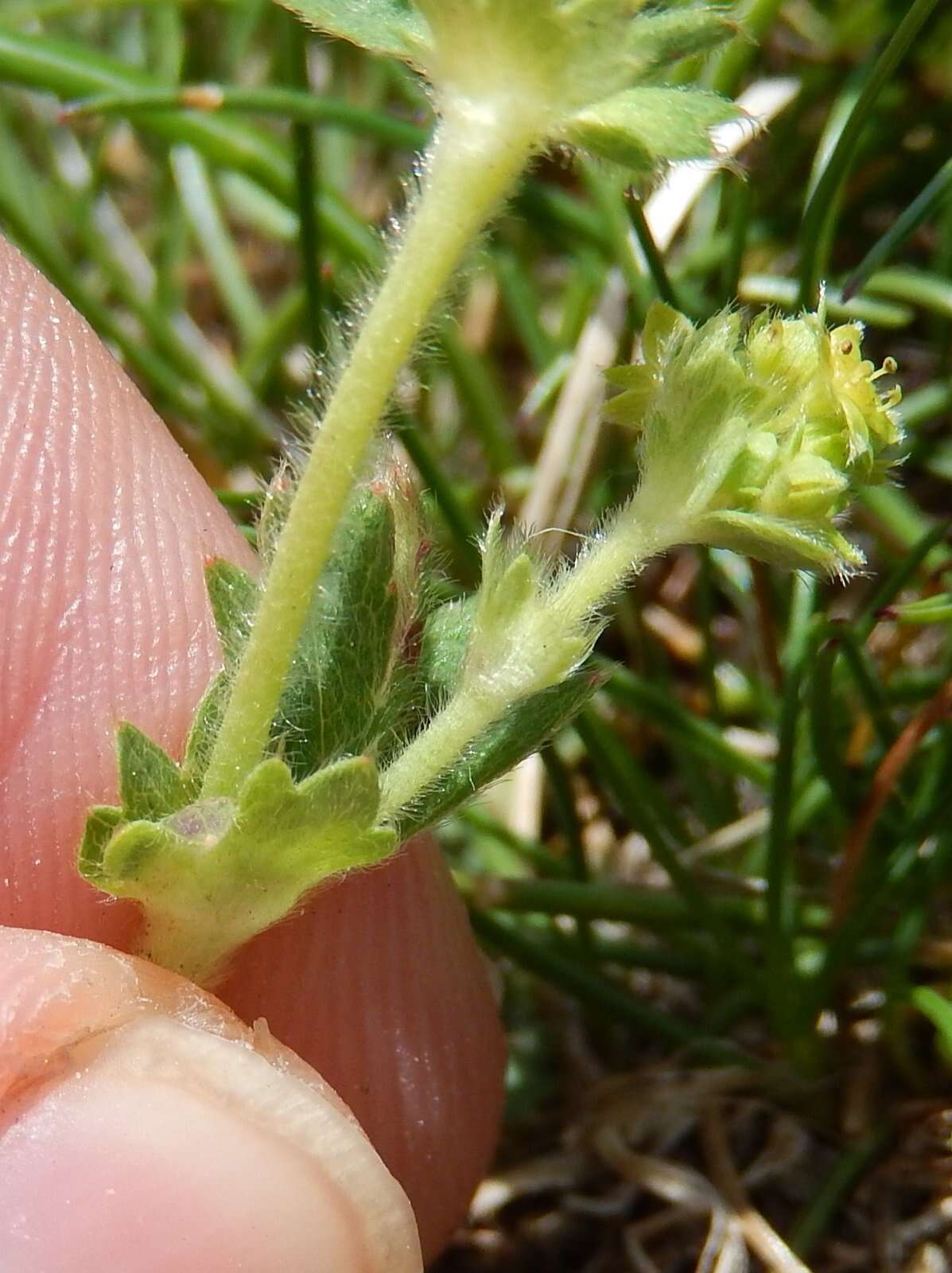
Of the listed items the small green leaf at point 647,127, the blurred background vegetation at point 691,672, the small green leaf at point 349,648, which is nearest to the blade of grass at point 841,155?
the blurred background vegetation at point 691,672

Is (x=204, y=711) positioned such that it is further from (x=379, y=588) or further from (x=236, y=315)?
(x=236, y=315)

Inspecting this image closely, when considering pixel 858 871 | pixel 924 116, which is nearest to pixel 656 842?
pixel 858 871

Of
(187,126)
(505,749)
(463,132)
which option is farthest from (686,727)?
(187,126)

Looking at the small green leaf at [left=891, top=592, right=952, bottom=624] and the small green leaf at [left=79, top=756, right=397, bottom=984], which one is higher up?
the small green leaf at [left=891, top=592, right=952, bottom=624]

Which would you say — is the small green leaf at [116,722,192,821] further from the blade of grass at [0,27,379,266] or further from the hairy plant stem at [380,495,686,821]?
the blade of grass at [0,27,379,266]

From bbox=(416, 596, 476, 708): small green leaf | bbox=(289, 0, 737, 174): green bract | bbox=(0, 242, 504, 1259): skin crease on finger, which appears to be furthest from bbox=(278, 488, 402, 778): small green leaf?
bbox=(289, 0, 737, 174): green bract
